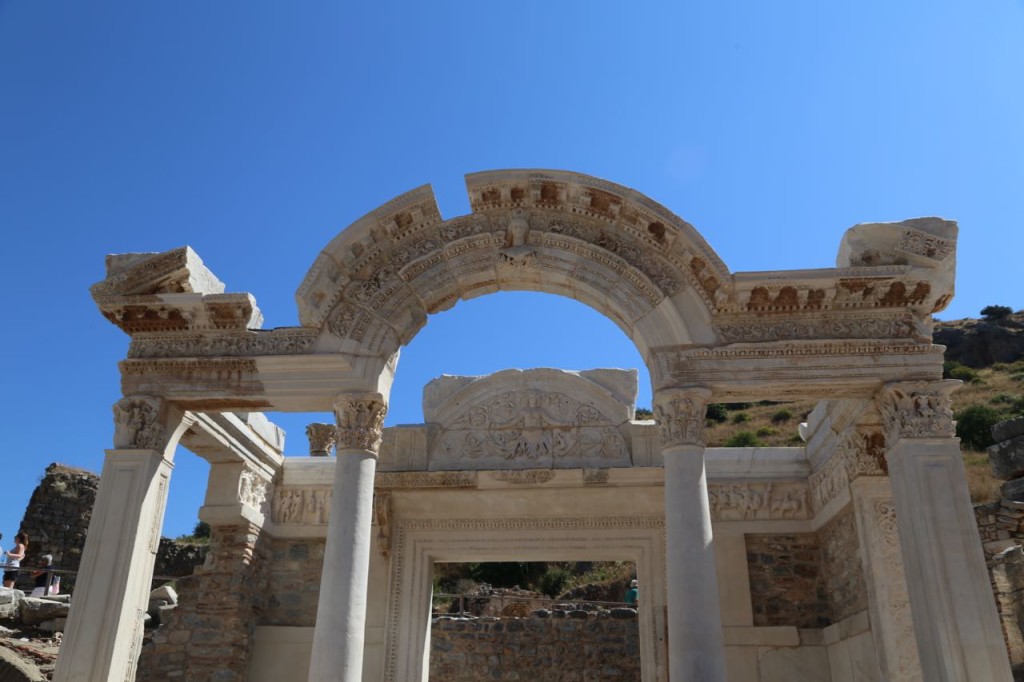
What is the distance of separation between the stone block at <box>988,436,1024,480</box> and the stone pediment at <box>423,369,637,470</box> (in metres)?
8.13

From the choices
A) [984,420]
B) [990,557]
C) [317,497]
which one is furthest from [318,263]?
[984,420]

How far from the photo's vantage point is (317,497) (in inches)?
416

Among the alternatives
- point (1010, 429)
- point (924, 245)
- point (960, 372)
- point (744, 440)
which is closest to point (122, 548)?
point (924, 245)

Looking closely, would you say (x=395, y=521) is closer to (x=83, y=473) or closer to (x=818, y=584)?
(x=818, y=584)

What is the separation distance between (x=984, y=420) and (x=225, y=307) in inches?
1210

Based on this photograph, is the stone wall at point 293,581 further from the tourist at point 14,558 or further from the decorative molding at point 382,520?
the tourist at point 14,558

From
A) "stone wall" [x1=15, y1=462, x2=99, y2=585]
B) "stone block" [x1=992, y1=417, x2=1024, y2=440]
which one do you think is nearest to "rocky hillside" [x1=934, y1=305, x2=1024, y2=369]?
"stone block" [x1=992, y1=417, x2=1024, y2=440]

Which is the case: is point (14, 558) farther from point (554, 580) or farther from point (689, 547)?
point (554, 580)

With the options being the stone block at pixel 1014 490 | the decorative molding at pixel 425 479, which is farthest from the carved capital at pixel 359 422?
the stone block at pixel 1014 490

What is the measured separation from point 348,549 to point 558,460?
3.91 m

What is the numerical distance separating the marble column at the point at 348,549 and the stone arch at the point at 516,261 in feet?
2.36

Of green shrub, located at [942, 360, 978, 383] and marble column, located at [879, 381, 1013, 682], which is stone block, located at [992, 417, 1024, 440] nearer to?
marble column, located at [879, 381, 1013, 682]

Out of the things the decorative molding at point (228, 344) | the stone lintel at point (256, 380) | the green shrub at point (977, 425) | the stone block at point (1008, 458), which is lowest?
the stone lintel at point (256, 380)

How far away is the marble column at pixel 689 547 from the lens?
21.3ft
